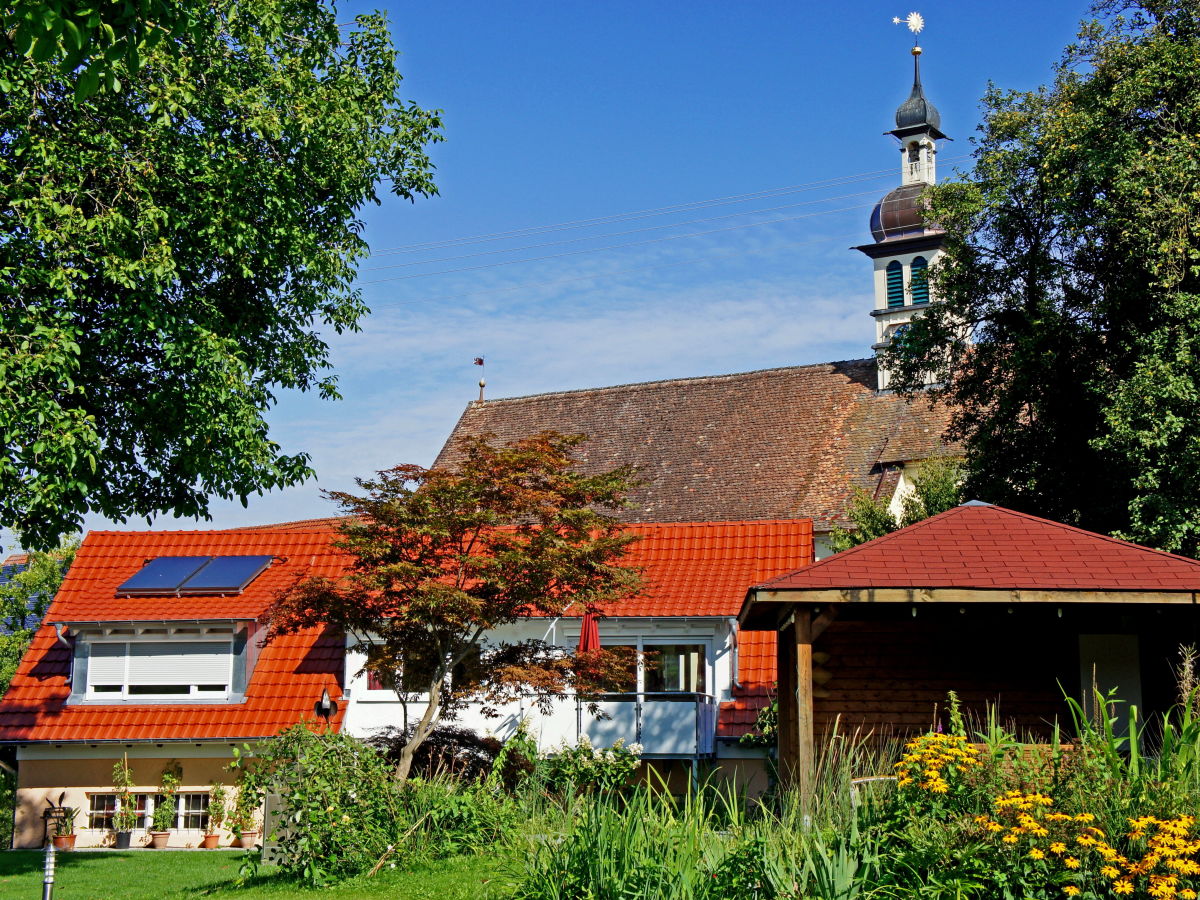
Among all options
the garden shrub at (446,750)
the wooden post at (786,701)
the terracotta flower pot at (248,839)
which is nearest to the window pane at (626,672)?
the garden shrub at (446,750)

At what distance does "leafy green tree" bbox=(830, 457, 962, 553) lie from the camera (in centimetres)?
2761

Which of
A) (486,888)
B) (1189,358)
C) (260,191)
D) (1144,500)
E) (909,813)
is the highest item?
(260,191)

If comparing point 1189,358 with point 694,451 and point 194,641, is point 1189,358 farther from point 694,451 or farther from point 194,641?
point 694,451

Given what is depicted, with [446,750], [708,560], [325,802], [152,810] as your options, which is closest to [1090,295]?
[708,560]

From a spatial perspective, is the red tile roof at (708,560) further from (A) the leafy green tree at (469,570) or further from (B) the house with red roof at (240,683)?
(A) the leafy green tree at (469,570)

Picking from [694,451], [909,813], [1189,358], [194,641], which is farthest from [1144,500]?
[694,451]

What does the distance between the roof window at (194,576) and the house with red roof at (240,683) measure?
0.16 ft

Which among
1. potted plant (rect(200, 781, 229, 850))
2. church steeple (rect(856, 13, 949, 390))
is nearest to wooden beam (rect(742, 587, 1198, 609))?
potted plant (rect(200, 781, 229, 850))

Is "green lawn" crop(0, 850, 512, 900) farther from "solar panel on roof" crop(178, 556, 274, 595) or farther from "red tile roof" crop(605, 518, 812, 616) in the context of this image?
"red tile roof" crop(605, 518, 812, 616)

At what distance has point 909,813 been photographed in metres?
8.62

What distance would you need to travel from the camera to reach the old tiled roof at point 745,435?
34875 mm

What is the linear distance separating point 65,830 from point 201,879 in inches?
300

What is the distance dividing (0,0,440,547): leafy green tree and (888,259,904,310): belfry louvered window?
2888cm

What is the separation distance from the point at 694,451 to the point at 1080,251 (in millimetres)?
18619
